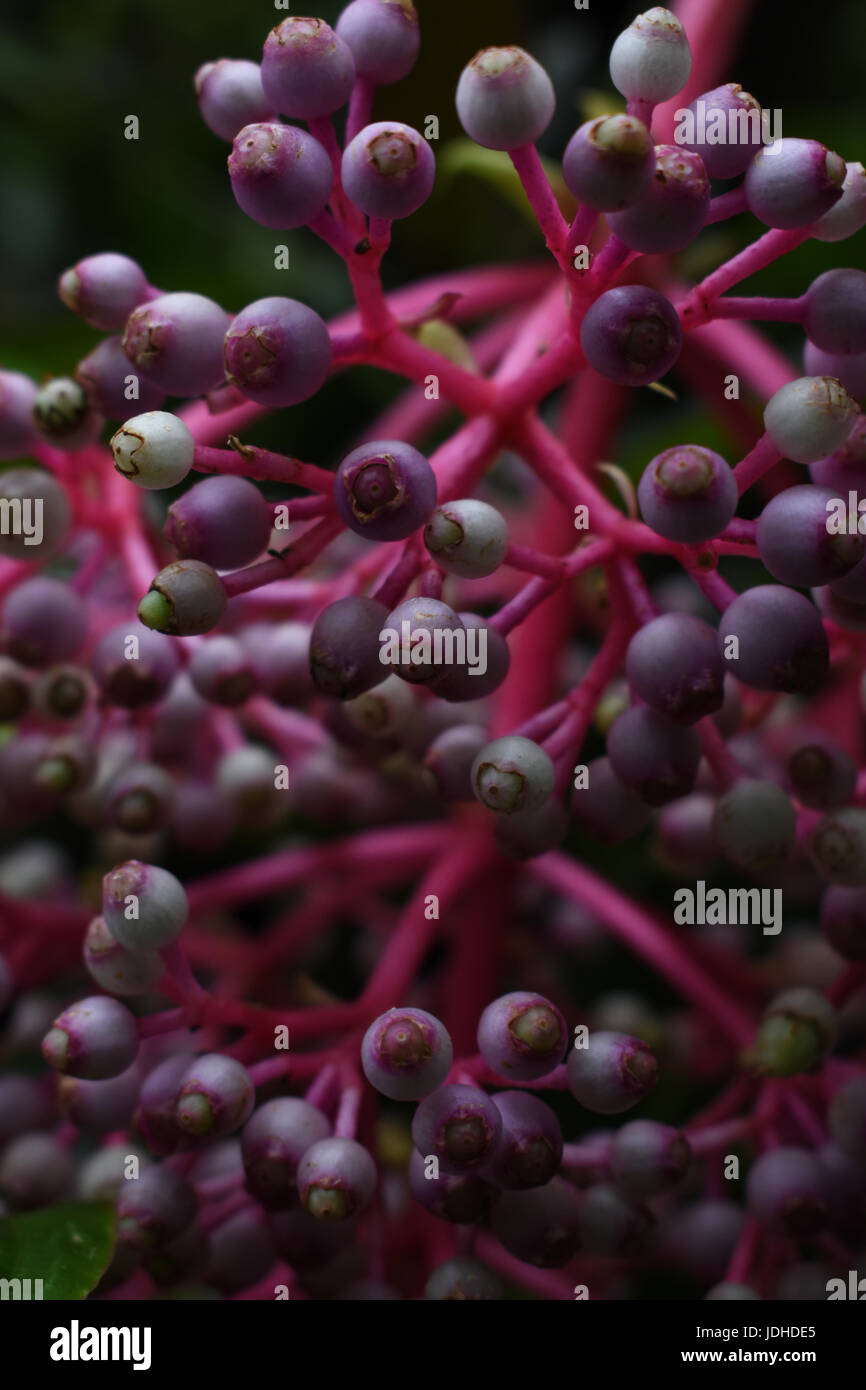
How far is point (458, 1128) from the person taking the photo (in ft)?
2.07

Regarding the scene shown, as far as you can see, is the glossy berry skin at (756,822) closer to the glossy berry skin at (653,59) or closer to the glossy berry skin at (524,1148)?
the glossy berry skin at (524,1148)

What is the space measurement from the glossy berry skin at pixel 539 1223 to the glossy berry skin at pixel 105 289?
506mm

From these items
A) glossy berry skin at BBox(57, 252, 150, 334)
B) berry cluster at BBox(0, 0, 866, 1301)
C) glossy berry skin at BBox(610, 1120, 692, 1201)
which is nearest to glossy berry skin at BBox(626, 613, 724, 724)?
berry cluster at BBox(0, 0, 866, 1301)

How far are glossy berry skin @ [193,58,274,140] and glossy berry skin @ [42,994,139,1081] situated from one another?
457 millimetres

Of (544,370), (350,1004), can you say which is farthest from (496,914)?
(544,370)

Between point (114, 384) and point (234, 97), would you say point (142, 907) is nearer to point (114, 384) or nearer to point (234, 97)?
point (114, 384)

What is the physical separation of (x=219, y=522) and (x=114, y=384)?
16 cm

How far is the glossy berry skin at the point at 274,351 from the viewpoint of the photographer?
63 cm

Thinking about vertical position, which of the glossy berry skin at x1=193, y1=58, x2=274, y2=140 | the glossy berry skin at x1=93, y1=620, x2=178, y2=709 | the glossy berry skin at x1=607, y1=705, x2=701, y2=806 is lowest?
the glossy berry skin at x1=607, y1=705, x2=701, y2=806

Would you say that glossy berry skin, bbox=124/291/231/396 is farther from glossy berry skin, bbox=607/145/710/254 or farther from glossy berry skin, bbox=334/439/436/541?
glossy berry skin, bbox=607/145/710/254

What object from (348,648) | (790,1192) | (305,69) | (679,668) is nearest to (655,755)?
(679,668)

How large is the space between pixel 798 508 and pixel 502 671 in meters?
0.16

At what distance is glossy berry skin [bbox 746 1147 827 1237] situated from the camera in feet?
2.42

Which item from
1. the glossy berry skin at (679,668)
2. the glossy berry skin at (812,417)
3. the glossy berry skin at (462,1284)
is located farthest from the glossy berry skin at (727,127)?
the glossy berry skin at (462,1284)
